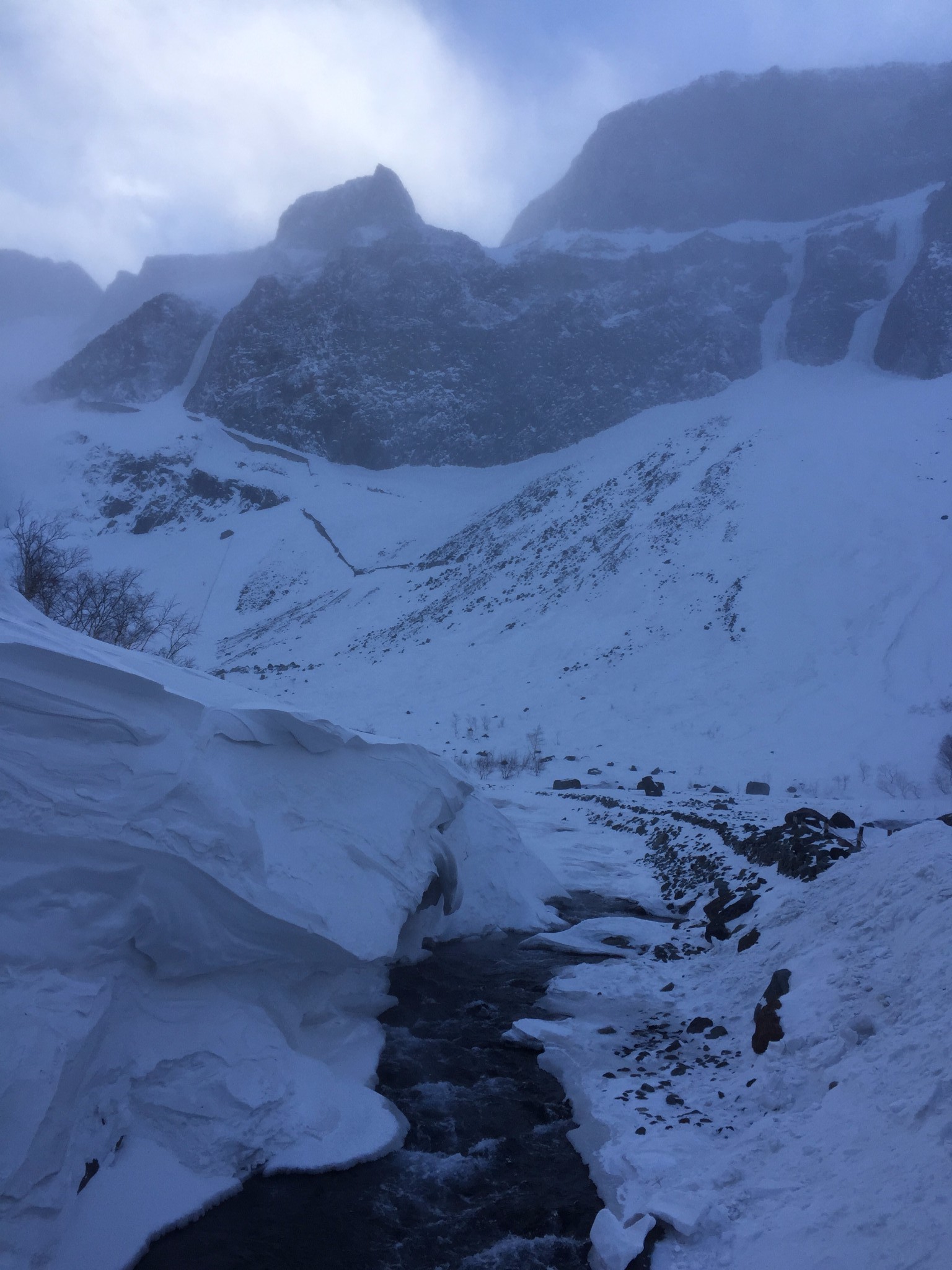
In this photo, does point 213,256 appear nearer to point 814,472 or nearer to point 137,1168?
point 814,472

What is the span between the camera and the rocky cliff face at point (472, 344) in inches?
2766

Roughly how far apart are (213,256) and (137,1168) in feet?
384

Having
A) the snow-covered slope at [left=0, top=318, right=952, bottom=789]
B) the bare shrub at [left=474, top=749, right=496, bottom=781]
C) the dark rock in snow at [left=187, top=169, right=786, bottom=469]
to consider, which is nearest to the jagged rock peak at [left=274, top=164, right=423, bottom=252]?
the dark rock in snow at [left=187, top=169, right=786, bottom=469]

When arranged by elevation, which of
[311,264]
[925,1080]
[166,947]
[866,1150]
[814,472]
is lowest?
[166,947]

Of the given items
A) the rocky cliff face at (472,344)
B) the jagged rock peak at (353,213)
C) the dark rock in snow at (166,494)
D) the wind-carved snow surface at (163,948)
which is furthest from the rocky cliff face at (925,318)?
the wind-carved snow surface at (163,948)

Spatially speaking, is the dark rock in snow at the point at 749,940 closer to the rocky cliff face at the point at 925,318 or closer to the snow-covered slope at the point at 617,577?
the snow-covered slope at the point at 617,577

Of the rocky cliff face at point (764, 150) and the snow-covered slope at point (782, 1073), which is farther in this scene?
the rocky cliff face at point (764, 150)

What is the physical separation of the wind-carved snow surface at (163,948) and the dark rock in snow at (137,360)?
83425 mm

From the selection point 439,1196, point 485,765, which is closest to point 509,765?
point 485,765

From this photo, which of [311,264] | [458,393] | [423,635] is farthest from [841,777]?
[311,264]

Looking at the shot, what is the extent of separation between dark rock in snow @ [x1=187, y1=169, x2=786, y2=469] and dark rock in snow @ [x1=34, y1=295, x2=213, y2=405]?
5.21 meters

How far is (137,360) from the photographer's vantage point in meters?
82.2

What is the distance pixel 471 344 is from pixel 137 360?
123 ft

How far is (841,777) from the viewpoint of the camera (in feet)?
64.4
